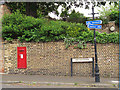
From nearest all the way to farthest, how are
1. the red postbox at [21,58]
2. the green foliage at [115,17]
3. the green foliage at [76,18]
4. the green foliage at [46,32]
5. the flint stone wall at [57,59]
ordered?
the flint stone wall at [57,59]
the green foliage at [46,32]
the red postbox at [21,58]
the green foliage at [76,18]
the green foliage at [115,17]

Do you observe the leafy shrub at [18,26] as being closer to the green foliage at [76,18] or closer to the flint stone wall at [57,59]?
the flint stone wall at [57,59]

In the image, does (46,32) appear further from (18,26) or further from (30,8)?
(30,8)

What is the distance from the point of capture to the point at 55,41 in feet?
47.1

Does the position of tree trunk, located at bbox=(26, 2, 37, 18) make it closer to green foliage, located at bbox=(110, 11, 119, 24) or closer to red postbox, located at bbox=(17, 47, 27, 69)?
red postbox, located at bbox=(17, 47, 27, 69)

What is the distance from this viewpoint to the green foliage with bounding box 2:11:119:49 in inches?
556

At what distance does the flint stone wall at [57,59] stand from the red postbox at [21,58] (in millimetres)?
234

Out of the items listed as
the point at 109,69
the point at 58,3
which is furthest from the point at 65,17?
the point at 109,69

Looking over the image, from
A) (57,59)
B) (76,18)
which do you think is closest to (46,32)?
(57,59)

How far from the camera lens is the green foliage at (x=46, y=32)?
1412 cm

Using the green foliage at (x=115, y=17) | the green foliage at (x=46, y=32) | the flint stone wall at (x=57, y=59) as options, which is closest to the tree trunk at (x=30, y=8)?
the green foliage at (x=46, y=32)

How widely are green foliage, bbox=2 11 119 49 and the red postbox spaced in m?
0.75

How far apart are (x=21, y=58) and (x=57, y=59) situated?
2.68m

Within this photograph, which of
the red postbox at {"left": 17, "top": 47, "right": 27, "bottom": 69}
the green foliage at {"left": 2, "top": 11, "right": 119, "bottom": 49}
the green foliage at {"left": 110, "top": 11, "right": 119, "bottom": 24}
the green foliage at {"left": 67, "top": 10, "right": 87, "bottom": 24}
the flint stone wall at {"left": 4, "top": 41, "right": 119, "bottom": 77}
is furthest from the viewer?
the green foliage at {"left": 110, "top": 11, "right": 119, "bottom": 24}

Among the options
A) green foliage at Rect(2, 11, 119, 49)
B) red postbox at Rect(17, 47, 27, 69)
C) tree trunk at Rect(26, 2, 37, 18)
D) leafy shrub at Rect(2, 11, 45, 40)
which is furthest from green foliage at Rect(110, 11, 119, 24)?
red postbox at Rect(17, 47, 27, 69)
